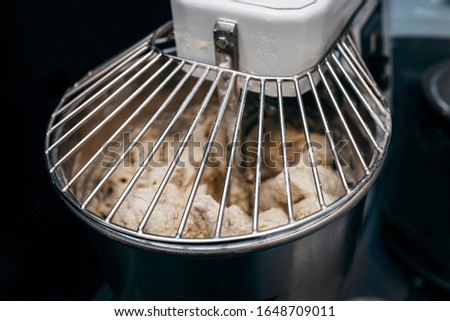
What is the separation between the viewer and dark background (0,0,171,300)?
2.26 ft

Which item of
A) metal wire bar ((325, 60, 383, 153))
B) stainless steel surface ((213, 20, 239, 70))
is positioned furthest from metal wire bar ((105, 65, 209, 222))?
metal wire bar ((325, 60, 383, 153))

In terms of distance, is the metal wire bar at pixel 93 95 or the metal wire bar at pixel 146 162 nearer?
the metal wire bar at pixel 146 162

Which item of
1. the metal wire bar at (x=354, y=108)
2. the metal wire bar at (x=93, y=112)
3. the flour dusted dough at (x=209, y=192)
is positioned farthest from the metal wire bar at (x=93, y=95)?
the metal wire bar at (x=354, y=108)

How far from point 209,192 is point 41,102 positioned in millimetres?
317

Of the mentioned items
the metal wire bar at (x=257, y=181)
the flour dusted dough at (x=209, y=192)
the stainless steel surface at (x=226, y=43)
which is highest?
the stainless steel surface at (x=226, y=43)

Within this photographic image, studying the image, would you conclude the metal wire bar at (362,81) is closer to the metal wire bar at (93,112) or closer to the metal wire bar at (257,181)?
the metal wire bar at (257,181)

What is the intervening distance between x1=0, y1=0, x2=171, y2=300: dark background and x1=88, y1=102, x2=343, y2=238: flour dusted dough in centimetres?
14

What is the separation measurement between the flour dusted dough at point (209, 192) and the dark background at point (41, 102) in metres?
0.14

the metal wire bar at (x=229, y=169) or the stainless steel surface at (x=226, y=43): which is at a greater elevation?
the stainless steel surface at (x=226, y=43)

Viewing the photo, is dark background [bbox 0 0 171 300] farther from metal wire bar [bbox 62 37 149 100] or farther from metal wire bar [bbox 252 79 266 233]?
metal wire bar [bbox 252 79 266 233]

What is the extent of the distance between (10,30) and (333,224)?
0.53 m

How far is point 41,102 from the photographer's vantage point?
750 millimetres

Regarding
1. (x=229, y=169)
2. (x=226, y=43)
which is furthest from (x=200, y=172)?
(x=226, y=43)

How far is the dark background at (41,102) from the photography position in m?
0.69
